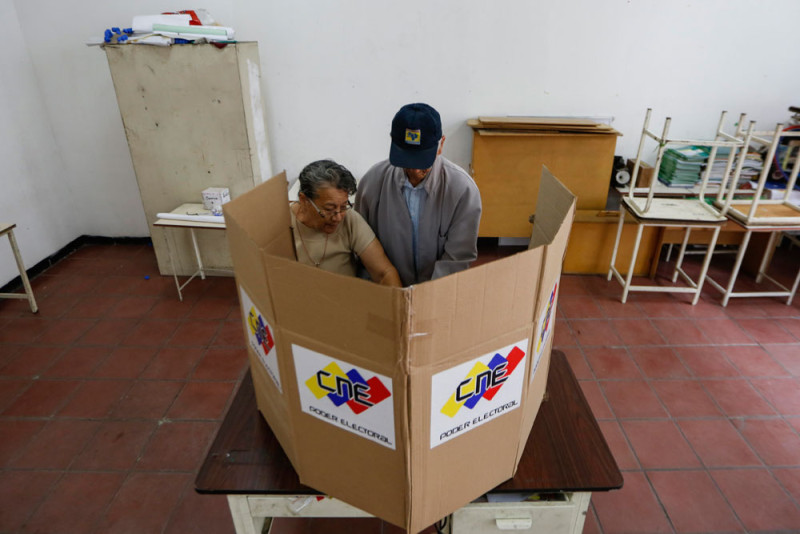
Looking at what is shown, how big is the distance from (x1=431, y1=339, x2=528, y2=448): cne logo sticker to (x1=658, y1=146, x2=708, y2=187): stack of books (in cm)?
341

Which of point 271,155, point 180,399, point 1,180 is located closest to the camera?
point 180,399

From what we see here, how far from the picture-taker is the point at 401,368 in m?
0.79

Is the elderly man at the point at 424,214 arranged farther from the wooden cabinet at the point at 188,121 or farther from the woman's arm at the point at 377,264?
the wooden cabinet at the point at 188,121

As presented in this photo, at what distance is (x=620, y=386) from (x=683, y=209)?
1413 millimetres

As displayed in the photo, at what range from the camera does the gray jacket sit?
71.2 inches

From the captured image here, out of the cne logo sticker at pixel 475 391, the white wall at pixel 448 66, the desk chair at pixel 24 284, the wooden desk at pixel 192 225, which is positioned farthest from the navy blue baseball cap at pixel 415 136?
the desk chair at pixel 24 284

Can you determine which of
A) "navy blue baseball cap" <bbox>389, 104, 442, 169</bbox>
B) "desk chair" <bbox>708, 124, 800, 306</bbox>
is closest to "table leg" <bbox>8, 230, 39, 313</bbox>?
"navy blue baseball cap" <bbox>389, 104, 442, 169</bbox>

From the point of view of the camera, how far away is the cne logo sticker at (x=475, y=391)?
0.85 m

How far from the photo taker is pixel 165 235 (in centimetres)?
373

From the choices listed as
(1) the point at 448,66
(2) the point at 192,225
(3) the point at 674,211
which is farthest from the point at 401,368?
(1) the point at 448,66

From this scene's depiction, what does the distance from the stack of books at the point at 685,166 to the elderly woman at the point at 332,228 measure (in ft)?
9.57

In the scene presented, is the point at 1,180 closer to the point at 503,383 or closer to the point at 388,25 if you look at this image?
the point at 388,25

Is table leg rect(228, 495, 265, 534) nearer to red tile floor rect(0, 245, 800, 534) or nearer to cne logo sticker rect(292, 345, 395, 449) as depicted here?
cne logo sticker rect(292, 345, 395, 449)

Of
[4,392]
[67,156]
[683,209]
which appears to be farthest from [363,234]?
[67,156]
